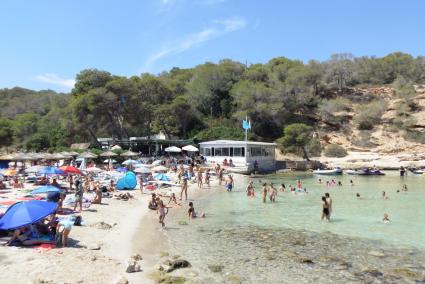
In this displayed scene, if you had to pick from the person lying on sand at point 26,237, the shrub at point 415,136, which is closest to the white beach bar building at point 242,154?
the shrub at point 415,136

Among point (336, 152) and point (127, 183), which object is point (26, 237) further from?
point (336, 152)

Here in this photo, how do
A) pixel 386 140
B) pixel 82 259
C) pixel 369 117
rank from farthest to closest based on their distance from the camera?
pixel 369 117 → pixel 386 140 → pixel 82 259

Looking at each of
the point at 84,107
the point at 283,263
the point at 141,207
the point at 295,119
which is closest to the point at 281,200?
the point at 141,207

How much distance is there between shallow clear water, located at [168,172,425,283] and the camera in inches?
424

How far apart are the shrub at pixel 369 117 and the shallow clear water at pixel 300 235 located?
3608cm

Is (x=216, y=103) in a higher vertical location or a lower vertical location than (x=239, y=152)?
higher

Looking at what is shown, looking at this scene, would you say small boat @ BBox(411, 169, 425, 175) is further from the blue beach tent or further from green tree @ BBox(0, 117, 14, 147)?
green tree @ BBox(0, 117, 14, 147)

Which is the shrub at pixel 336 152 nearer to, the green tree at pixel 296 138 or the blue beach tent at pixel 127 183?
the green tree at pixel 296 138

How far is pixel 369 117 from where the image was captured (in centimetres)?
5941

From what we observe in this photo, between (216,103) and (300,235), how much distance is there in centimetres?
4982

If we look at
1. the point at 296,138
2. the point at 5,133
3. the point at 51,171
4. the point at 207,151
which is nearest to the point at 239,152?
the point at 207,151

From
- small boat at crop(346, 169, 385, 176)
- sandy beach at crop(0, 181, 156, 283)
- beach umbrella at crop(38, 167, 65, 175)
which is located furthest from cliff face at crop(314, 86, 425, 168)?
sandy beach at crop(0, 181, 156, 283)

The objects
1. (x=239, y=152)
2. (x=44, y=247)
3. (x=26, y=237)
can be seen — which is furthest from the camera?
(x=239, y=152)

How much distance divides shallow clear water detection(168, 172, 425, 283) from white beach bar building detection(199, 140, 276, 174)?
17.0m
